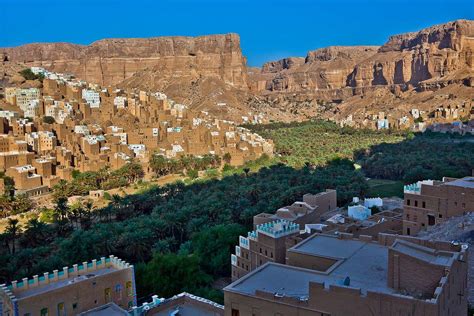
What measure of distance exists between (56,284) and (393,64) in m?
126

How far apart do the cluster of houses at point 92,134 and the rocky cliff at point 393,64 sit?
63.0 m

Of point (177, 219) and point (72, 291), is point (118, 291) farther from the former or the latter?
point (177, 219)

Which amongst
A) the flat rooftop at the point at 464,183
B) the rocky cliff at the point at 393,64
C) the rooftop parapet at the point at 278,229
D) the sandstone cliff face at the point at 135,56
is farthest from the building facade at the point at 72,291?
the sandstone cliff face at the point at 135,56

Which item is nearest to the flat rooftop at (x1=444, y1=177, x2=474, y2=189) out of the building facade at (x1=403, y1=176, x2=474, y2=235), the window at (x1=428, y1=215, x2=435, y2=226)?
the building facade at (x1=403, y1=176, x2=474, y2=235)

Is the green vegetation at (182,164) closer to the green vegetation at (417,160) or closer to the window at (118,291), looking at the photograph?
the green vegetation at (417,160)

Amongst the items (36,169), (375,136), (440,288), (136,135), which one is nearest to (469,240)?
(440,288)

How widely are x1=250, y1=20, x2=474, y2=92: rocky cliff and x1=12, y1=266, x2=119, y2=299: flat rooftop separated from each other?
326ft

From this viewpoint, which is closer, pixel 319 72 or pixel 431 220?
pixel 431 220

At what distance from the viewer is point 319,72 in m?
144

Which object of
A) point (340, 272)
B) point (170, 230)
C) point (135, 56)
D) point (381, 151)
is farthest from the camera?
Answer: point (135, 56)

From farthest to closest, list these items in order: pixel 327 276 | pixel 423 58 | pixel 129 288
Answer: pixel 423 58 → pixel 129 288 → pixel 327 276

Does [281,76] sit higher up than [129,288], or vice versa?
Answer: [281,76]

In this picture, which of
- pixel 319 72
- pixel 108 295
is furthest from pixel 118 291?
pixel 319 72

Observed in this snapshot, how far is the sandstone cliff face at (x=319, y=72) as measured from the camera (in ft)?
466
